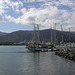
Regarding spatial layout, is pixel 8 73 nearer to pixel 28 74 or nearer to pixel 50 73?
pixel 28 74

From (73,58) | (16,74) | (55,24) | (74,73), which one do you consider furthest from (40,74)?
(55,24)

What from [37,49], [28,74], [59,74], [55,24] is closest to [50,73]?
[59,74]

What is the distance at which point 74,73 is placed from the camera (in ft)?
84.9

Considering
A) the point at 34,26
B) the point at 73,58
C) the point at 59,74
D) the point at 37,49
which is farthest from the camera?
the point at 34,26

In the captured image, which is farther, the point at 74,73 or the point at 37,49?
the point at 37,49

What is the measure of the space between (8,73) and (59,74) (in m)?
8.28

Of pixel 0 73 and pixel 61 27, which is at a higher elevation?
pixel 61 27

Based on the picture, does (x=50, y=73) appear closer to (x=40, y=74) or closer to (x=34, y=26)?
(x=40, y=74)

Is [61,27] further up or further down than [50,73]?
further up

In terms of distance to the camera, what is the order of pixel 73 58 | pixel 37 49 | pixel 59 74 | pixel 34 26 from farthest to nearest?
1. pixel 34 26
2. pixel 37 49
3. pixel 73 58
4. pixel 59 74

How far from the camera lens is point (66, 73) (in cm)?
2592

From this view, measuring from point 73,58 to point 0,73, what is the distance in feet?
67.4

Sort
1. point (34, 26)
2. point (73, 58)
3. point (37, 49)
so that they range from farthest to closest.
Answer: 1. point (34, 26)
2. point (37, 49)
3. point (73, 58)

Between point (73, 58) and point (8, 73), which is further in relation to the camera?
point (73, 58)
